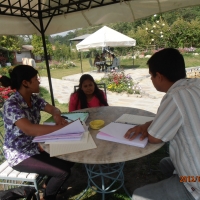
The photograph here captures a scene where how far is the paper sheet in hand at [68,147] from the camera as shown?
1364mm

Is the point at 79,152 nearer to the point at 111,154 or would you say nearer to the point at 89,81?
the point at 111,154

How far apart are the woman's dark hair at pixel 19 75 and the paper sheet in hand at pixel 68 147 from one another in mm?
717

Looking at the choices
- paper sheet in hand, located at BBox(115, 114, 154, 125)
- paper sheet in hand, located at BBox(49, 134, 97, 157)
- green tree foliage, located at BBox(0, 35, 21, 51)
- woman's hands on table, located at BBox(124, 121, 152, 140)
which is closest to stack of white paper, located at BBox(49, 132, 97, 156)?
paper sheet in hand, located at BBox(49, 134, 97, 157)

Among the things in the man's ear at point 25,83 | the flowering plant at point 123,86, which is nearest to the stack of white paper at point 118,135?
the man's ear at point 25,83

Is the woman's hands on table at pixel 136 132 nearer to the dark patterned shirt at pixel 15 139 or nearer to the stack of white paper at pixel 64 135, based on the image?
the stack of white paper at pixel 64 135

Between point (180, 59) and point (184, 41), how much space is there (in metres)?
19.1

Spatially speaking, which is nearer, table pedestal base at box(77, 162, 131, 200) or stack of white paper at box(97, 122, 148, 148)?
stack of white paper at box(97, 122, 148, 148)

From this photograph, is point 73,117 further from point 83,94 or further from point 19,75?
point 83,94

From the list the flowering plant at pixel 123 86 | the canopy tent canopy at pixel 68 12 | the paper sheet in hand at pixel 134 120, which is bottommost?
the flowering plant at pixel 123 86

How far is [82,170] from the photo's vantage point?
2.64 metres

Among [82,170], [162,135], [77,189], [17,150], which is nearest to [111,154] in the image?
[162,135]

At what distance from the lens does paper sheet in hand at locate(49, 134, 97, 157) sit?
136 centimetres

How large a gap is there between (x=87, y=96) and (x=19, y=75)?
1257 mm

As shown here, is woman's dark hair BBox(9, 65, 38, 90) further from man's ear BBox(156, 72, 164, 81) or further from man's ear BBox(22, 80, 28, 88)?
man's ear BBox(156, 72, 164, 81)
